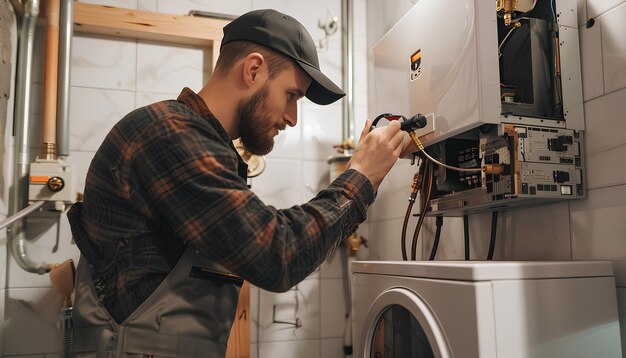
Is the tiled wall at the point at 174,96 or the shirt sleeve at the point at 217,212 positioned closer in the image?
the shirt sleeve at the point at 217,212

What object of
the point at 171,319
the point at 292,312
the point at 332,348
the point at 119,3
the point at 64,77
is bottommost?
the point at 332,348

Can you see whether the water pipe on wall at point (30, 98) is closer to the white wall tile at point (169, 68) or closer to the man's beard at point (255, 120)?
the white wall tile at point (169, 68)

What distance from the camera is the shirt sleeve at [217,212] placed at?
85 centimetres

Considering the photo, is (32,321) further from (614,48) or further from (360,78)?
(614,48)

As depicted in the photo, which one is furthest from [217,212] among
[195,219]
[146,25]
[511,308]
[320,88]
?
[146,25]

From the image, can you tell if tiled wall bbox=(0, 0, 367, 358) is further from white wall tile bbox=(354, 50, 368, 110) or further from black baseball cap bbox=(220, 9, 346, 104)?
black baseball cap bbox=(220, 9, 346, 104)

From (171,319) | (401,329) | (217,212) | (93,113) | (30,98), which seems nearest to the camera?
(217,212)

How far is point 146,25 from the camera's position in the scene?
6.64 ft

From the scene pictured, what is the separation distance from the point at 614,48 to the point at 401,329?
0.86 meters

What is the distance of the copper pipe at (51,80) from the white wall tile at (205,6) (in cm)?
43

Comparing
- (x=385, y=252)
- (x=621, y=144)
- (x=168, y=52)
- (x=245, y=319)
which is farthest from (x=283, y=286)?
(x=168, y=52)

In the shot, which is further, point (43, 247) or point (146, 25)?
point (146, 25)

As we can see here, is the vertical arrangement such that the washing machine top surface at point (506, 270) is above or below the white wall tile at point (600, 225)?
below

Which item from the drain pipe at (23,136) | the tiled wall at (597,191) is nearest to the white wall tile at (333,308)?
the tiled wall at (597,191)
